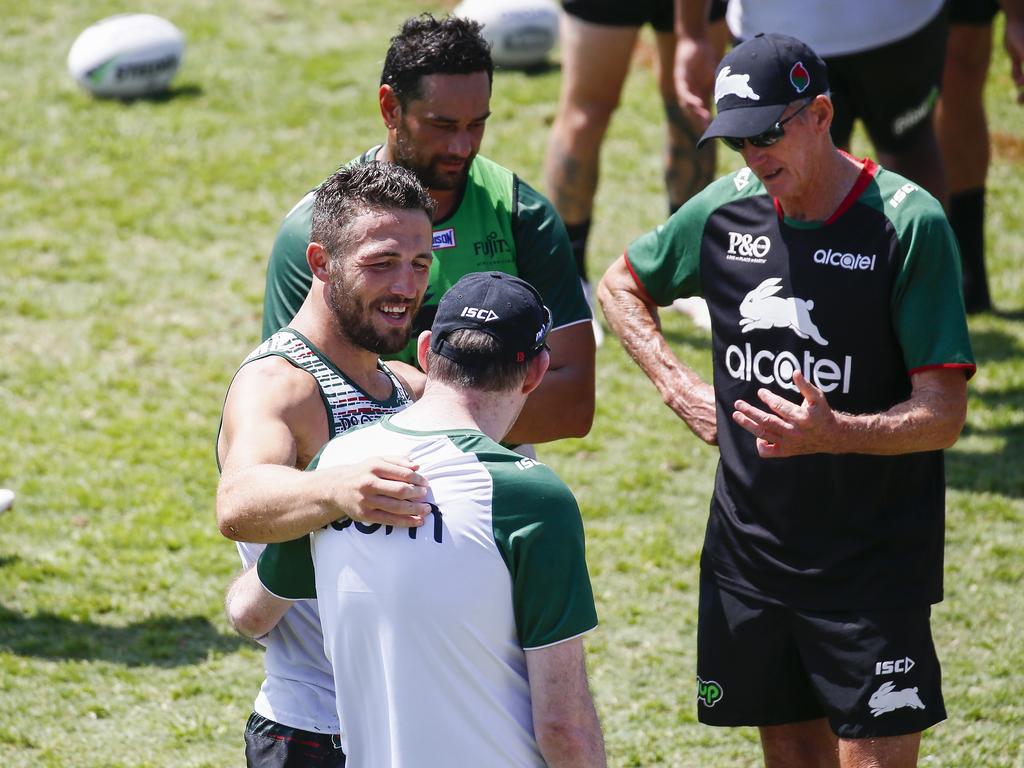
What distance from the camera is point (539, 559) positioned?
2.67 m

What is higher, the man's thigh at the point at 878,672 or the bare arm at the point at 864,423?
the bare arm at the point at 864,423

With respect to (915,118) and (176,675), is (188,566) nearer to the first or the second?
(176,675)

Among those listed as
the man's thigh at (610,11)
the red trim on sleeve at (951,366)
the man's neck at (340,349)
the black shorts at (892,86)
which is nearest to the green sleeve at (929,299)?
the red trim on sleeve at (951,366)

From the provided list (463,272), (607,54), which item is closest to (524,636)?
(463,272)

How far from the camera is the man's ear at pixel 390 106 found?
14.3 ft

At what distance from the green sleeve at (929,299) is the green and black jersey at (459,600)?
1311mm

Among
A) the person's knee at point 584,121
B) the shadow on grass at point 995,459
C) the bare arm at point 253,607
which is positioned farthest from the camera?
the person's knee at point 584,121

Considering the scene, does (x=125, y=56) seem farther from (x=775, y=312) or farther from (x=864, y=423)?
(x=864, y=423)

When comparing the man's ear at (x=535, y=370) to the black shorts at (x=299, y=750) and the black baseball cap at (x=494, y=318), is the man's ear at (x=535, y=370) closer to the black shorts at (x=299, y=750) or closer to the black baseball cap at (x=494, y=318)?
the black baseball cap at (x=494, y=318)

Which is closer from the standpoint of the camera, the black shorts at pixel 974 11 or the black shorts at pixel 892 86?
the black shorts at pixel 892 86

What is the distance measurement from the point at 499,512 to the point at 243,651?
3339mm

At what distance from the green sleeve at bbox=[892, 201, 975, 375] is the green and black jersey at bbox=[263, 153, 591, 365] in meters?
1.14

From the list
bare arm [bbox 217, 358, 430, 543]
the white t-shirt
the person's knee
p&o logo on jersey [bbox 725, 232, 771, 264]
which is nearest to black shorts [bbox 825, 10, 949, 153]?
the white t-shirt

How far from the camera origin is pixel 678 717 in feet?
17.2
